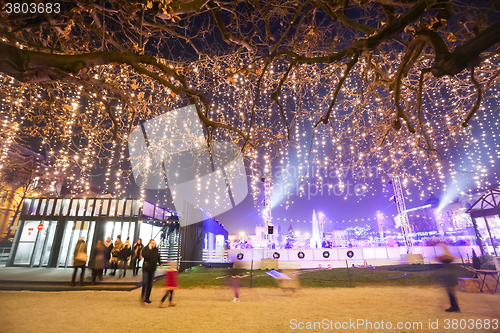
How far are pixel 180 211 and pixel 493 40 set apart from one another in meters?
13.8

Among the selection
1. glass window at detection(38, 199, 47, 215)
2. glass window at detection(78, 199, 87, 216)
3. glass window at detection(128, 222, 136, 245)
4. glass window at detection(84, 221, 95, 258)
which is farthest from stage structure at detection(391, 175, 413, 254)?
glass window at detection(38, 199, 47, 215)

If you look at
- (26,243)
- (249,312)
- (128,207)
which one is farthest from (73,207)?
(249,312)

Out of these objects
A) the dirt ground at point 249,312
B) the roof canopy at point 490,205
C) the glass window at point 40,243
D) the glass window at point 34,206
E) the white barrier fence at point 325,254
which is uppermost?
the glass window at point 34,206

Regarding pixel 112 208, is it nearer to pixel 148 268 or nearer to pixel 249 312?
pixel 148 268

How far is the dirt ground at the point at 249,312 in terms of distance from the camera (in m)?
4.14

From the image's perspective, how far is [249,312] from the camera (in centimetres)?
529

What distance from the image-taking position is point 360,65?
5.82 metres

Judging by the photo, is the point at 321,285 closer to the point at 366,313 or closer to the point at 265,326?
the point at 366,313

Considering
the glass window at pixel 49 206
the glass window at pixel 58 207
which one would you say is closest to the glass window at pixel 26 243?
the glass window at pixel 49 206

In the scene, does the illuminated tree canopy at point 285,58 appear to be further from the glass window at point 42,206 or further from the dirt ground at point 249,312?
the glass window at point 42,206

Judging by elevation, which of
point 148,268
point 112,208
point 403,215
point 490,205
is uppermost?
point 112,208

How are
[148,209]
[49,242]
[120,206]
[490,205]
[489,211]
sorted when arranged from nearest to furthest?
1. [489,211]
2. [490,205]
3. [49,242]
4. [120,206]
5. [148,209]

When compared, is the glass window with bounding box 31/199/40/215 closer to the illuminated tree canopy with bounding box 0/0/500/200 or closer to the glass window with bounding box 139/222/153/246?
the glass window with bounding box 139/222/153/246

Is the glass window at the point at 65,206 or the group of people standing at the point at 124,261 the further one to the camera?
the glass window at the point at 65,206
